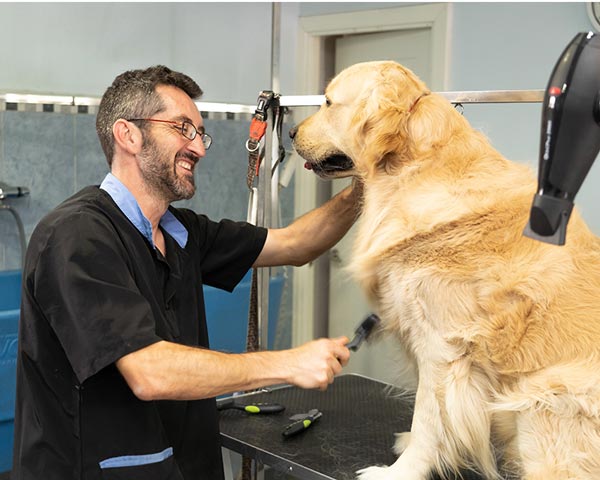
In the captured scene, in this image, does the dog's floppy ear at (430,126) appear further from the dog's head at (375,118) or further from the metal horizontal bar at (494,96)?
the metal horizontal bar at (494,96)

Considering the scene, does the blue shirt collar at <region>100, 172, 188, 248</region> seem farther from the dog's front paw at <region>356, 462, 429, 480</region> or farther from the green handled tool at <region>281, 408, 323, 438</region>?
the dog's front paw at <region>356, 462, 429, 480</region>

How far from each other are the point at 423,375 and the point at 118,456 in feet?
2.00

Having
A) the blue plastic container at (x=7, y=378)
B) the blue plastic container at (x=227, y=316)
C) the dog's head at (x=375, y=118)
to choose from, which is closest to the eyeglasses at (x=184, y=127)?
the dog's head at (x=375, y=118)

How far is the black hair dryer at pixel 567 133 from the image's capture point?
0.74m

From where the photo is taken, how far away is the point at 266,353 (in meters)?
1.54

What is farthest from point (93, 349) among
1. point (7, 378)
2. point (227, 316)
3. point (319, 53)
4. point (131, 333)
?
point (319, 53)

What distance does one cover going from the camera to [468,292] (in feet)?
4.73

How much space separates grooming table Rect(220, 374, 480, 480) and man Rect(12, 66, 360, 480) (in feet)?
0.39

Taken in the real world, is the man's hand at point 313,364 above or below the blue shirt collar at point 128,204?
below

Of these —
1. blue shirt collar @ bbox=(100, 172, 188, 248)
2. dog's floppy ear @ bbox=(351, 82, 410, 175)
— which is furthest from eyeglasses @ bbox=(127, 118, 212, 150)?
dog's floppy ear @ bbox=(351, 82, 410, 175)

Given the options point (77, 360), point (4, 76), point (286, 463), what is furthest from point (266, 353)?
point (4, 76)

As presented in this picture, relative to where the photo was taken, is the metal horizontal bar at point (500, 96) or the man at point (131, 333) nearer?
the man at point (131, 333)

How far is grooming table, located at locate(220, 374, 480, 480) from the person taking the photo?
1625 millimetres

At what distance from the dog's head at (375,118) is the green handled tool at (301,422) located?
580 millimetres
